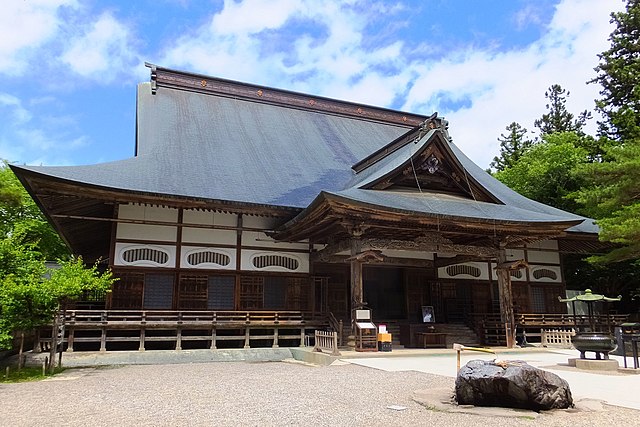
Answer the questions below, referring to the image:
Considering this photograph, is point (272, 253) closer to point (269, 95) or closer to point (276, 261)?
point (276, 261)

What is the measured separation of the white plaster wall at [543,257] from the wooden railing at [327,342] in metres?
11.5

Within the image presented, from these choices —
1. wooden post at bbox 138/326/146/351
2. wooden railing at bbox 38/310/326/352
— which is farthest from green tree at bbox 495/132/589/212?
wooden post at bbox 138/326/146/351

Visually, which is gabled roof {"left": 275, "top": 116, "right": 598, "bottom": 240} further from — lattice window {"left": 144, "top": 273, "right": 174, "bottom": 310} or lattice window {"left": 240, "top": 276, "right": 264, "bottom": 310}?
lattice window {"left": 144, "top": 273, "right": 174, "bottom": 310}

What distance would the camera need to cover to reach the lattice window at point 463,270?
2016 cm

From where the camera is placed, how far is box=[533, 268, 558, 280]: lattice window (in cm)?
2152

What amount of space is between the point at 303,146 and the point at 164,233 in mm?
8569

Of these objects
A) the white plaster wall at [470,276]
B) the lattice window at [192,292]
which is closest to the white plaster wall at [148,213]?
the lattice window at [192,292]

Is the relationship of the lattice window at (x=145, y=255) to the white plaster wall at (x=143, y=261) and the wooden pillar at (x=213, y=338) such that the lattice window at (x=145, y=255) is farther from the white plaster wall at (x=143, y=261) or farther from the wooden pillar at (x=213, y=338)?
the wooden pillar at (x=213, y=338)

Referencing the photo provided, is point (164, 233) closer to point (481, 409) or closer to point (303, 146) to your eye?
point (303, 146)

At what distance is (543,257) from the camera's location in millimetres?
21766

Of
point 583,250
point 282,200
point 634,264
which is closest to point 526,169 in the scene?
point 634,264

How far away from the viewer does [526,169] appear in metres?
33.5

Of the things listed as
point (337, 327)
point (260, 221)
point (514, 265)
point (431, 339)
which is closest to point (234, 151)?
point (260, 221)

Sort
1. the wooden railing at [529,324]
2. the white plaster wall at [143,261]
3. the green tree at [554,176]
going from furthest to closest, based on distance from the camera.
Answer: the green tree at [554,176]
the wooden railing at [529,324]
the white plaster wall at [143,261]
